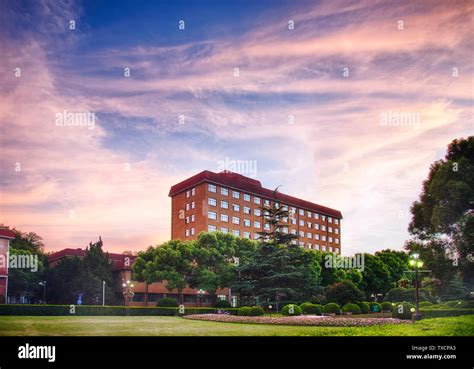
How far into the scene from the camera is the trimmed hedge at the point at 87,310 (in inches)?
1329

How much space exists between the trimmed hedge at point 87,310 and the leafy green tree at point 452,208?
17696mm

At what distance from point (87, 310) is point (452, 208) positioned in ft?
87.0

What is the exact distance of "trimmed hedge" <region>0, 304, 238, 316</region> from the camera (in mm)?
33753

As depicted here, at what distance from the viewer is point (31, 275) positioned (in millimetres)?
A: 61906

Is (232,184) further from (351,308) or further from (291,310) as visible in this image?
(291,310)

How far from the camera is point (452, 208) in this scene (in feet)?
104

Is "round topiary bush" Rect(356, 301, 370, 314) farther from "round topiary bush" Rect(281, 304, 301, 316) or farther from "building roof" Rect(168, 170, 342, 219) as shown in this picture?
"building roof" Rect(168, 170, 342, 219)

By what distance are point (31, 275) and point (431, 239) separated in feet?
156

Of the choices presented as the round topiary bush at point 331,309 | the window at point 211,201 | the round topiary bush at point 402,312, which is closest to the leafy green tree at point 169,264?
the round topiary bush at point 331,309

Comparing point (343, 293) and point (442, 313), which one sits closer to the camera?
point (442, 313)

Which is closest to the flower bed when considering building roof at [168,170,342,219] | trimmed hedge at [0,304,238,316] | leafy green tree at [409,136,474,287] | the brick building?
leafy green tree at [409,136,474,287]
